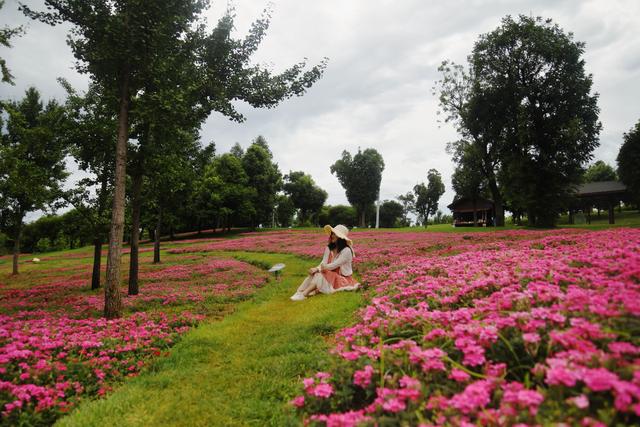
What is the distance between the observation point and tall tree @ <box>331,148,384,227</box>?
76250 millimetres

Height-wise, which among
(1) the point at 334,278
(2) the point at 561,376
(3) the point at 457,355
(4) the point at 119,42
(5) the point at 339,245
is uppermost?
(4) the point at 119,42

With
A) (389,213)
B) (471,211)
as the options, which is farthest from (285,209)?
(471,211)

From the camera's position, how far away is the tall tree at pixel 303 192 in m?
84.8

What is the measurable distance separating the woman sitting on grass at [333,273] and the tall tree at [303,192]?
7269 cm

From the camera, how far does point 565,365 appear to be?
119 inches

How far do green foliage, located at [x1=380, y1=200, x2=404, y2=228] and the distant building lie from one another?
1167 inches

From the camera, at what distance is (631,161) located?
47.6 metres

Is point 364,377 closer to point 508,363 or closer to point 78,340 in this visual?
point 508,363

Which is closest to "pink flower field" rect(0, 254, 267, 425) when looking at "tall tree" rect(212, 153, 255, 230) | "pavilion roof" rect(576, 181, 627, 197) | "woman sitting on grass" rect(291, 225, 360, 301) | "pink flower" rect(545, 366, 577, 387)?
"woman sitting on grass" rect(291, 225, 360, 301)

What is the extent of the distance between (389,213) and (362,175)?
114 feet

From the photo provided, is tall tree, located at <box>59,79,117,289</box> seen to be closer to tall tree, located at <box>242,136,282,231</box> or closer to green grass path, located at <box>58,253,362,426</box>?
green grass path, located at <box>58,253,362,426</box>

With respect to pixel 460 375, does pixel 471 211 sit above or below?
above

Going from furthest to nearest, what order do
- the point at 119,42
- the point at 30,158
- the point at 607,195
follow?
the point at 607,195 → the point at 30,158 → the point at 119,42

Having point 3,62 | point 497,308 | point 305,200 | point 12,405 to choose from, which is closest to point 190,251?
point 3,62
